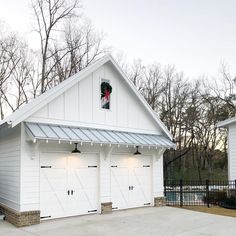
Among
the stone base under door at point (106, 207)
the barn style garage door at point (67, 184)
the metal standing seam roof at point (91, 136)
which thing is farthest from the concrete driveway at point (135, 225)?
the metal standing seam roof at point (91, 136)

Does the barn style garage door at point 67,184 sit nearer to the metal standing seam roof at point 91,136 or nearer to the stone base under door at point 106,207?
the stone base under door at point 106,207

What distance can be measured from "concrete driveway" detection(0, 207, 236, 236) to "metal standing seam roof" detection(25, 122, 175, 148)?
2.81 metres

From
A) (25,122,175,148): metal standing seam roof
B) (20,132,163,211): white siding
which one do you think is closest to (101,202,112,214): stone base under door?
(20,132,163,211): white siding

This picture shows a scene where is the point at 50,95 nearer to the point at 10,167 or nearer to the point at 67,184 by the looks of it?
the point at 10,167

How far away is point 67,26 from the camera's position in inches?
1337

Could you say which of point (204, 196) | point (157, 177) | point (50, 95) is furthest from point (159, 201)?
point (50, 95)

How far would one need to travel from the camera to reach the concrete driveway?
9891 mm

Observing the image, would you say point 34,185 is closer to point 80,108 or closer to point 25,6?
point 80,108

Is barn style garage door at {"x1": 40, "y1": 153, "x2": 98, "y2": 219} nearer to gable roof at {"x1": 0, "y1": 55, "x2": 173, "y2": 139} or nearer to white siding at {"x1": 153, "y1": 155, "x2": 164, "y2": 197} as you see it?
gable roof at {"x1": 0, "y1": 55, "x2": 173, "y2": 139}

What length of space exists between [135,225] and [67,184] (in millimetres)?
3031

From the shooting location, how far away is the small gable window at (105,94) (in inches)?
539

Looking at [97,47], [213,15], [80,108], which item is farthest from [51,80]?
[80,108]

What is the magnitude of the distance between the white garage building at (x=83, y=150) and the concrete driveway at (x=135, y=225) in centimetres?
62

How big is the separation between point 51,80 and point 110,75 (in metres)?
18.9
